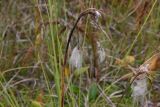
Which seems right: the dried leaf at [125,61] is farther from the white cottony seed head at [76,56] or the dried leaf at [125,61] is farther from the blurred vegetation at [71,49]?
the white cottony seed head at [76,56]

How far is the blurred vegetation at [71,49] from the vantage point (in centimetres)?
133

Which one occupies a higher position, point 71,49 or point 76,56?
point 76,56

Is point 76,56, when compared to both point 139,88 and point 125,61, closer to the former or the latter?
point 139,88

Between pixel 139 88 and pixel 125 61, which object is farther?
pixel 125 61

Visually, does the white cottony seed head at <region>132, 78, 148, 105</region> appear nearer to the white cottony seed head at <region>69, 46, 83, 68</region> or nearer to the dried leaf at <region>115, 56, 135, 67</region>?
the white cottony seed head at <region>69, 46, 83, 68</region>

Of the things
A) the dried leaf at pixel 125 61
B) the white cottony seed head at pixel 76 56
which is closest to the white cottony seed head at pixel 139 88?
the white cottony seed head at pixel 76 56

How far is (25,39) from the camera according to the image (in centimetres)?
182

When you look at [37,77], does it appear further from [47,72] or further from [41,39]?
[41,39]

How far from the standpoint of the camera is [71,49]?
5.17 ft

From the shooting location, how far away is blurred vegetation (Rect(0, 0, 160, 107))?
1329mm

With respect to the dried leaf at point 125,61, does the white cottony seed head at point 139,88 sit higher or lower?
higher

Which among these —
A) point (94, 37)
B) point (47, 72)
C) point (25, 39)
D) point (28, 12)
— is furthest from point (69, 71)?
point (28, 12)

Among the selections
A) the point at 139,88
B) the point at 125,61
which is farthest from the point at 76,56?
the point at 125,61

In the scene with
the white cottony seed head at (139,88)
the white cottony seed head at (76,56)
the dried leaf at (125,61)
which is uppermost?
the white cottony seed head at (76,56)
